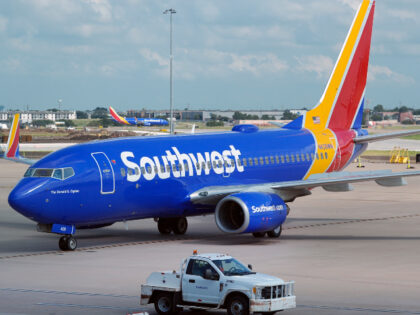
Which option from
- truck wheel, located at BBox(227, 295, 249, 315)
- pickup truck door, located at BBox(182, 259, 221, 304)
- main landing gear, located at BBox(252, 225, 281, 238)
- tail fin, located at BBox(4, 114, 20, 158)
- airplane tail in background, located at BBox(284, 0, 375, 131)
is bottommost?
main landing gear, located at BBox(252, 225, 281, 238)

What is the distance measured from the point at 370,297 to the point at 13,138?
2242 cm

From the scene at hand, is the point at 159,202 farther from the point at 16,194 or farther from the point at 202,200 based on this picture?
the point at 16,194

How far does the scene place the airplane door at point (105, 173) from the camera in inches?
1298

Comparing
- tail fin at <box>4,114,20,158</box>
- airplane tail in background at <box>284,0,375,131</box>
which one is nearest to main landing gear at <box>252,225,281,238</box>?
airplane tail in background at <box>284,0,375,131</box>

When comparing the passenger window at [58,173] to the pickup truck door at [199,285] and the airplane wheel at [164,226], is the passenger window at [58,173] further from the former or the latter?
the pickup truck door at [199,285]

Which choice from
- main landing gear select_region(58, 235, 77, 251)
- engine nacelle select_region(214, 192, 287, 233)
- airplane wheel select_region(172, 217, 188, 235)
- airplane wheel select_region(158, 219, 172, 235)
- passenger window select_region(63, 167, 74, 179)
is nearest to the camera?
passenger window select_region(63, 167, 74, 179)

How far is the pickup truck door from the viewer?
20719 mm

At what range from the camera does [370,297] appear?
76.9ft

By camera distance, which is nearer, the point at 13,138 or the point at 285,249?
the point at 285,249

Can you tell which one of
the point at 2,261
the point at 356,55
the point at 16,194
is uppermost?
the point at 356,55

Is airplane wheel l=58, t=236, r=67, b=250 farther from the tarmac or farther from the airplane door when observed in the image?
the airplane door

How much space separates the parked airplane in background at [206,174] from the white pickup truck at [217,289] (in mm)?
11112

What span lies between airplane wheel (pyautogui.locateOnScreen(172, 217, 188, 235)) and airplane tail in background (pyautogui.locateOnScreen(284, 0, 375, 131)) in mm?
8829

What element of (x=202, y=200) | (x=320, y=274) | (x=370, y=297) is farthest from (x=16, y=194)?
(x=370, y=297)
